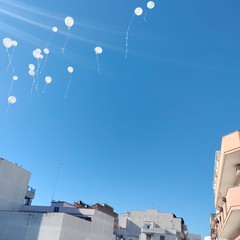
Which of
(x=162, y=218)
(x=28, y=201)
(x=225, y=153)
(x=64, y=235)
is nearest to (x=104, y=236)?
(x=64, y=235)

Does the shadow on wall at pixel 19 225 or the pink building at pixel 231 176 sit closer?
the pink building at pixel 231 176

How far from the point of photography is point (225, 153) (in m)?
10.9

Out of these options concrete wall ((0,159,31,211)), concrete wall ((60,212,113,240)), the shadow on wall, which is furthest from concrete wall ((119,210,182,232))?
the shadow on wall

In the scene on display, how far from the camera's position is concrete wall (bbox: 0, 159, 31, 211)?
34.3 m

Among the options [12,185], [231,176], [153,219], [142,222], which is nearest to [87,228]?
[12,185]

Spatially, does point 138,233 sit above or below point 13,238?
above

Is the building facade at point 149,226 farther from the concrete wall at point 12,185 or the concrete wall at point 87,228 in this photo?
the concrete wall at point 12,185

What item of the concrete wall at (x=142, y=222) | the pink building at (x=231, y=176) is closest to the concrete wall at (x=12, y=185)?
the pink building at (x=231, y=176)

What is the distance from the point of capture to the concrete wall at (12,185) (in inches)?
1352

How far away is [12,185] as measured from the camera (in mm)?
36031

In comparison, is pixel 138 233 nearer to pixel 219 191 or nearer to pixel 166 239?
pixel 166 239

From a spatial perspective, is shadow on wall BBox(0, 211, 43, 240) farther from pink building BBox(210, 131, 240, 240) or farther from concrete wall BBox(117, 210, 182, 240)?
concrete wall BBox(117, 210, 182, 240)

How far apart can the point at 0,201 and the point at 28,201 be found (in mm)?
12429

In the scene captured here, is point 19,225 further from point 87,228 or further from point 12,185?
point 87,228
